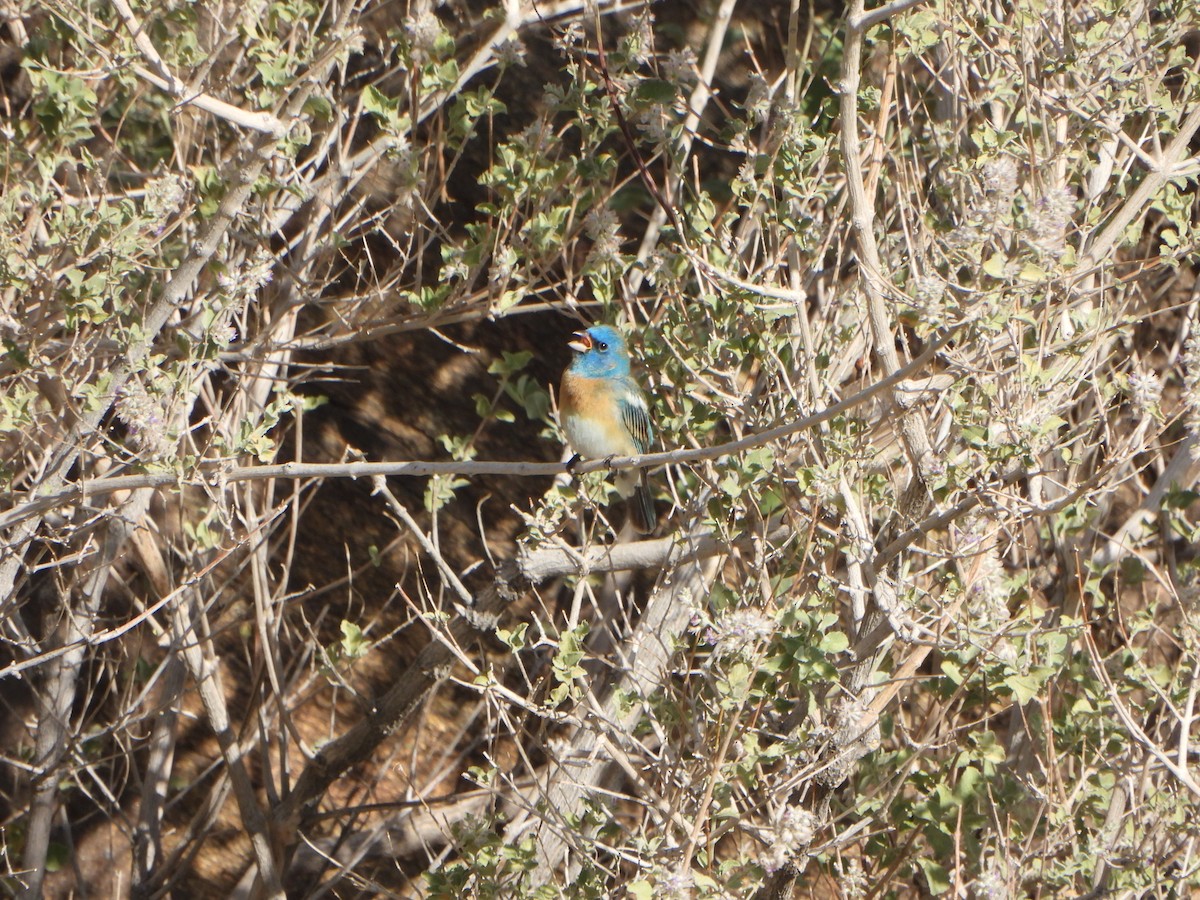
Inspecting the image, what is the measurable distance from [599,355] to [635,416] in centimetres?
30

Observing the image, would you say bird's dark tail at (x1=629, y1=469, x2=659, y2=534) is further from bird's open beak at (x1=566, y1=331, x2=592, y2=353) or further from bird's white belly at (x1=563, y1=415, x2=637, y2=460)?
bird's open beak at (x1=566, y1=331, x2=592, y2=353)

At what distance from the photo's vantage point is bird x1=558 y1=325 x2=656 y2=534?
191 inches

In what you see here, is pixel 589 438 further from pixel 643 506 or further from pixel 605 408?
pixel 643 506

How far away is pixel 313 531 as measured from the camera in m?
6.25

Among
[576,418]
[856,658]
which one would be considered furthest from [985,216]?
[576,418]

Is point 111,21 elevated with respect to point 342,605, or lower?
elevated

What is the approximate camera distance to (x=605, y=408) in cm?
492

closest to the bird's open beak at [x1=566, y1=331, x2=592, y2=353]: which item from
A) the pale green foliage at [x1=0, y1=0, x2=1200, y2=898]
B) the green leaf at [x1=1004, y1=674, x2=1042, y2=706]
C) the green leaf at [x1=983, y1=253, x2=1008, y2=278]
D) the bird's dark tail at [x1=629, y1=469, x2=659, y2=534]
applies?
the pale green foliage at [x1=0, y1=0, x2=1200, y2=898]

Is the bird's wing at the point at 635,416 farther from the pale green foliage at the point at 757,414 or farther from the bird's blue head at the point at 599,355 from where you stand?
the pale green foliage at the point at 757,414

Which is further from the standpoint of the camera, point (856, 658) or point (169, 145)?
point (169, 145)

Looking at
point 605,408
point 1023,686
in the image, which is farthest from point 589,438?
point 1023,686

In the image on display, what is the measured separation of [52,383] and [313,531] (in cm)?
199

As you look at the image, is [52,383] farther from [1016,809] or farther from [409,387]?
[1016,809]

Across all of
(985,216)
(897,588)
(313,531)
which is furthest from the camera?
(313,531)
